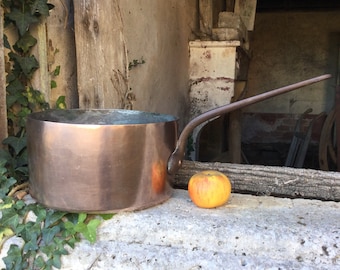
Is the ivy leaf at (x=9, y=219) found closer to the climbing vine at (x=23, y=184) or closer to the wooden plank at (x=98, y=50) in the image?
the climbing vine at (x=23, y=184)

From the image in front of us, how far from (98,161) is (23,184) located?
1.13ft

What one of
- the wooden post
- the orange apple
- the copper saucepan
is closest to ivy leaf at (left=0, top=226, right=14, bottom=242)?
the copper saucepan

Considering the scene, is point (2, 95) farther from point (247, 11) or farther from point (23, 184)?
point (247, 11)

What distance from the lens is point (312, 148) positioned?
5078mm

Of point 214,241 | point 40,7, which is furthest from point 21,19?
point 214,241

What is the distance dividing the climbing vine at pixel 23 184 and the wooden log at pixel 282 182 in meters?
0.45

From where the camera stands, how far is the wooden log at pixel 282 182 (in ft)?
3.74

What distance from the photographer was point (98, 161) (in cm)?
88

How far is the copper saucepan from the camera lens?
879mm

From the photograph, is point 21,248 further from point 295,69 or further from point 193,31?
point 295,69

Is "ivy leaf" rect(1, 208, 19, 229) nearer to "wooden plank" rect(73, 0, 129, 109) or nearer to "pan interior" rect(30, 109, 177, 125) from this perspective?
"pan interior" rect(30, 109, 177, 125)

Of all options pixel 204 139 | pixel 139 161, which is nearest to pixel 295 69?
pixel 204 139

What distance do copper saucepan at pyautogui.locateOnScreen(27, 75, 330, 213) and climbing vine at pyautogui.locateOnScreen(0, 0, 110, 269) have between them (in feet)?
0.18

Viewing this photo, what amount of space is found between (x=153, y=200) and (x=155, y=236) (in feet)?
0.33
